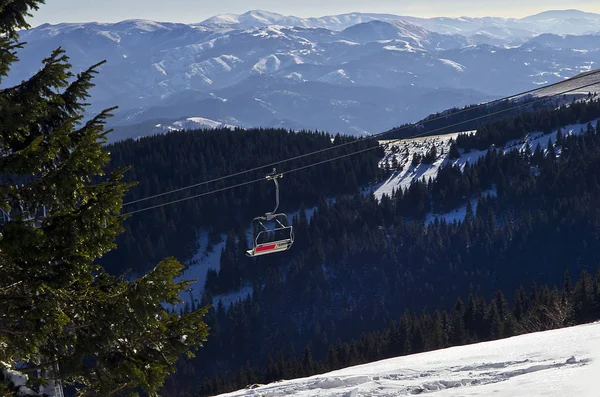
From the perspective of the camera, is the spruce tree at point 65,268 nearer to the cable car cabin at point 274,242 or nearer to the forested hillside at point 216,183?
the cable car cabin at point 274,242

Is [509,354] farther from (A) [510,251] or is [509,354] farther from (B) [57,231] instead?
(A) [510,251]

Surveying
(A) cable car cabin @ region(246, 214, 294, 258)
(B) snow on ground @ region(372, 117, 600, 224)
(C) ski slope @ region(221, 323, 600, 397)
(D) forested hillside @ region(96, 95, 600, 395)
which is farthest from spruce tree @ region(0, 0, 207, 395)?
(B) snow on ground @ region(372, 117, 600, 224)

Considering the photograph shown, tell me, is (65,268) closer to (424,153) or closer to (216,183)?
(216,183)

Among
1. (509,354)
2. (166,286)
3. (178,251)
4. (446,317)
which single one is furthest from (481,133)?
(166,286)

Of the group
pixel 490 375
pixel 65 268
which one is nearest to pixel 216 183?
pixel 490 375

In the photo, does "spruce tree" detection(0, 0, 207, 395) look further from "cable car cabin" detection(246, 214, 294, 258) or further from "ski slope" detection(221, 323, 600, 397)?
"cable car cabin" detection(246, 214, 294, 258)

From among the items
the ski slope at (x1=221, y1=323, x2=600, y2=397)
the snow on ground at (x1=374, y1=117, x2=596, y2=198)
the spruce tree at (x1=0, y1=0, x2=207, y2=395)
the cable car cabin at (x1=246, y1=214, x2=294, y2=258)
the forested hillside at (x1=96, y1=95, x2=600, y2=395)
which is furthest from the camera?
the snow on ground at (x1=374, y1=117, x2=596, y2=198)
